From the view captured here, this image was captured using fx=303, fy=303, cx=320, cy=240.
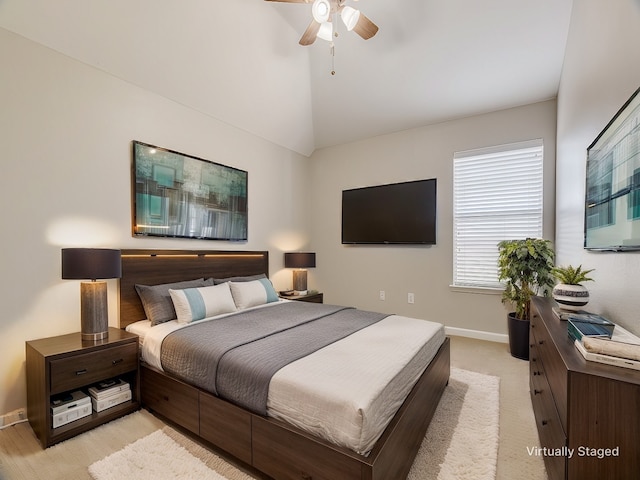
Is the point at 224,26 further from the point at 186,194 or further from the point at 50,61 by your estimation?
the point at 186,194

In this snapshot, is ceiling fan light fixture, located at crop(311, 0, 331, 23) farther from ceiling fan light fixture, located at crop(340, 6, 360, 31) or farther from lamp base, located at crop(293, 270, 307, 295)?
lamp base, located at crop(293, 270, 307, 295)

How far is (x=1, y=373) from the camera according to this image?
2.11 meters

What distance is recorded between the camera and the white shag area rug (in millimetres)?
1640

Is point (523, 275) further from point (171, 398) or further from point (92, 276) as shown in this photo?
point (92, 276)

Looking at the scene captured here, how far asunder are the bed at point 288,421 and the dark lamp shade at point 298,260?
160cm

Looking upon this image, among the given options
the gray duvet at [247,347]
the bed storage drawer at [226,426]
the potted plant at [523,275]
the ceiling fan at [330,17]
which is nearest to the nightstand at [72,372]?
the gray duvet at [247,347]

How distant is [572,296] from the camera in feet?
6.04

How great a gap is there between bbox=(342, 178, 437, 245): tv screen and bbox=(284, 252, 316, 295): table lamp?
0.73m

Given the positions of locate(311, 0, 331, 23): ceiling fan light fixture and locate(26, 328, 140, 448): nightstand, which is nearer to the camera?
locate(26, 328, 140, 448): nightstand

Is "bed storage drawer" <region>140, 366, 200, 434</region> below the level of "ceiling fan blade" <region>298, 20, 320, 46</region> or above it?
below

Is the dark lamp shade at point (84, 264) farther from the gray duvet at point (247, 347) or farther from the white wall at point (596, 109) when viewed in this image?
the white wall at point (596, 109)

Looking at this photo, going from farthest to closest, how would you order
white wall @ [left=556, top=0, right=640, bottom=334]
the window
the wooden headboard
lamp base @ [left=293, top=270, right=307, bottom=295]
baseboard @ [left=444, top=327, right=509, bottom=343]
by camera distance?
lamp base @ [left=293, top=270, right=307, bottom=295], baseboard @ [left=444, top=327, right=509, bottom=343], the window, the wooden headboard, white wall @ [left=556, top=0, right=640, bottom=334]

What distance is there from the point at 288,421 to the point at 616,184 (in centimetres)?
200

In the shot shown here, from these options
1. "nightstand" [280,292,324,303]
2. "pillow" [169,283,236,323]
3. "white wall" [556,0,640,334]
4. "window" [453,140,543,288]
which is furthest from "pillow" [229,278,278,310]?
"white wall" [556,0,640,334]
